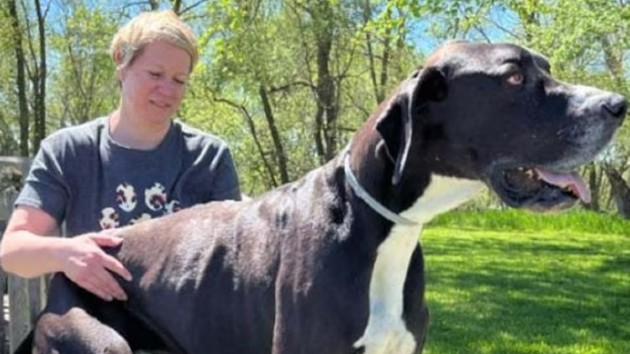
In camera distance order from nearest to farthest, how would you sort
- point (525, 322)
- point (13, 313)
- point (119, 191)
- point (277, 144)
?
point (119, 191) < point (13, 313) < point (525, 322) < point (277, 144)

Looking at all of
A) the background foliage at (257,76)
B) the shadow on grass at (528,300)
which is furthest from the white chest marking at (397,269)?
the background foliage at (257,76)

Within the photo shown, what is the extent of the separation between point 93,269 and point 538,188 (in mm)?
1210

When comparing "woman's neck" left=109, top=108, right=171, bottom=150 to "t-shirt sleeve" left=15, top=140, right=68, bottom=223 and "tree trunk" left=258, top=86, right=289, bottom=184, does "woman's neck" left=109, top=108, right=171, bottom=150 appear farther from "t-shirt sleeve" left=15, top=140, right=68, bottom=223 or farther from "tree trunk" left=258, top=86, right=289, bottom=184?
"tree trunk" left=258, top=86, right=289, bottom=184

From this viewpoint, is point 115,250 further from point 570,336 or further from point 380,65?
point 380,65

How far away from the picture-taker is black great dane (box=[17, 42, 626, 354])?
242 centimetres

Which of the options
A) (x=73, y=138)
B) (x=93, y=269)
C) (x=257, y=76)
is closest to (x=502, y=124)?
(x=93, y=269)

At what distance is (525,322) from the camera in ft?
26.1

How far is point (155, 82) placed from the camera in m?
3.19

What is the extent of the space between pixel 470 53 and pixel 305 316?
748 mm

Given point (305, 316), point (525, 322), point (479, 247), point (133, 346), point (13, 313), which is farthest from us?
point (479, 247)

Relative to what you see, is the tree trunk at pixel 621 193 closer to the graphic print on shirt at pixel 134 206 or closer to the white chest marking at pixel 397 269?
the graphic print on shirt at pixel 134 206

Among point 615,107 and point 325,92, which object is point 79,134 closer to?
point 615,107

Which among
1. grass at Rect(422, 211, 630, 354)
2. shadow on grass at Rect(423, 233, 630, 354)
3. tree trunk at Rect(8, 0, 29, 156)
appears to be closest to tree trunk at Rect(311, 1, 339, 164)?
tree trunk at Rect(8, 0, 29, 156)

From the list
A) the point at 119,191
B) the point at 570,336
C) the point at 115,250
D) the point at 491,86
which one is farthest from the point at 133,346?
the point at 570,336
